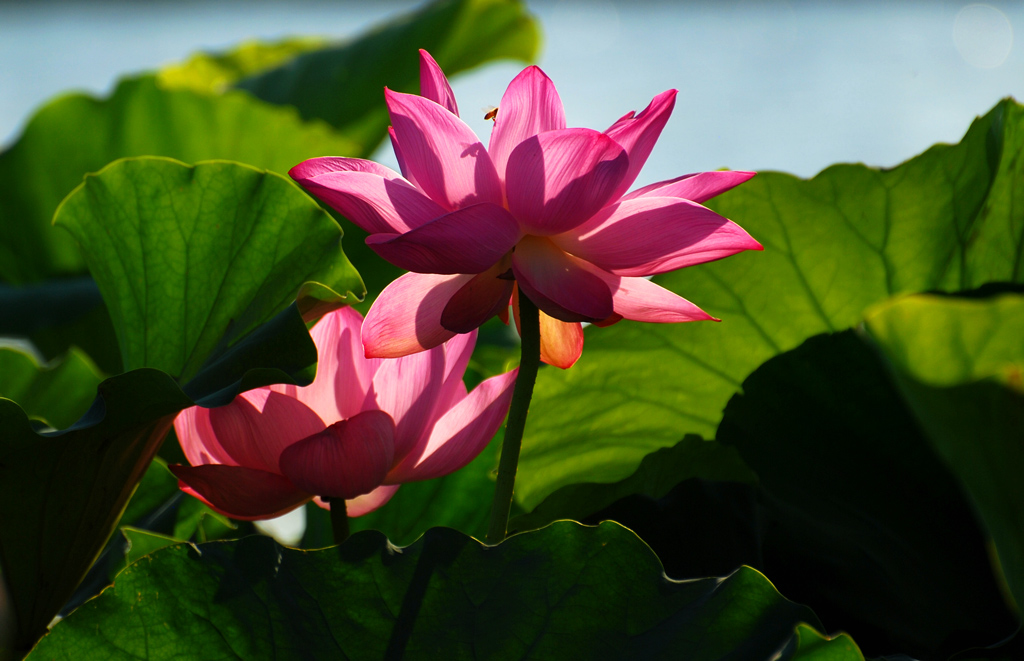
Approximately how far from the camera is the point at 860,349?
0.40 m

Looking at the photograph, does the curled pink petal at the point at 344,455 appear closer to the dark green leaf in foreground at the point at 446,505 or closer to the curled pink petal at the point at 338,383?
the curled pink petal at the point at 338,383

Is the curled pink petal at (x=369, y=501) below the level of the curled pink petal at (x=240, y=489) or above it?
below

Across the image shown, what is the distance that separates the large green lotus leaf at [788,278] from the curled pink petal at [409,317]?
132 millimetres

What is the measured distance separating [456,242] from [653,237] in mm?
75

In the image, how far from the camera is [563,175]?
284 mm

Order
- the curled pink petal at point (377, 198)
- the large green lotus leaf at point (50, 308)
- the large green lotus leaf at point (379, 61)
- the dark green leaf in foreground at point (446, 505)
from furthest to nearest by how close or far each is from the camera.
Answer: the large green lotus leaf at point (379, 61) → the large green lotus leaf at point (50, 308) → the dark green leaf in foreground at point (446, 505) → the curled pink petal at point (377, 198)

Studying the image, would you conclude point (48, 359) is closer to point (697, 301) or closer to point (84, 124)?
point (84, 124)

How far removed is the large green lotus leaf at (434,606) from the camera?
284 mm

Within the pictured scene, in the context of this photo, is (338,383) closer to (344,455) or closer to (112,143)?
(344,455)

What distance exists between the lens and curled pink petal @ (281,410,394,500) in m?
0.32

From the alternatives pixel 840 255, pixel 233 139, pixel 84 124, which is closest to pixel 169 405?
pixel 840 255

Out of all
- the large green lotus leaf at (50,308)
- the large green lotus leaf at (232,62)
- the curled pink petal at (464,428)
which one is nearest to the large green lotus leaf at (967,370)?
the curled pink petal at (464,428)

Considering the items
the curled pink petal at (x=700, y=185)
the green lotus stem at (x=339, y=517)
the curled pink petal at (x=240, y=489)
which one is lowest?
the green lotus stem at (x=339, y=517)

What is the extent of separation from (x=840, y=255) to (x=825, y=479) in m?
0.12
